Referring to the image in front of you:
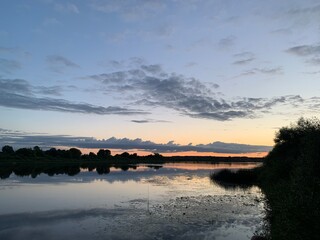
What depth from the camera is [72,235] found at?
2212 centimetres

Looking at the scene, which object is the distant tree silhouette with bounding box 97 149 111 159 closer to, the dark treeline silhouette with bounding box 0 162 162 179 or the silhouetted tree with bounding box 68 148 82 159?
the silhouetted tree with bounding box 68 148 82 159

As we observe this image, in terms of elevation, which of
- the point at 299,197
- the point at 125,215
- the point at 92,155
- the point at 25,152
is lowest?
the point at 125,215

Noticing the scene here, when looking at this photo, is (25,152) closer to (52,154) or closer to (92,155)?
(52,154)

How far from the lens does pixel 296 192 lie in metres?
16.2

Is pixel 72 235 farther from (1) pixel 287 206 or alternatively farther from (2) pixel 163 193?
(2) pixel 163 193

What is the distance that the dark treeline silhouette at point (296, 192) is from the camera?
42.0ft

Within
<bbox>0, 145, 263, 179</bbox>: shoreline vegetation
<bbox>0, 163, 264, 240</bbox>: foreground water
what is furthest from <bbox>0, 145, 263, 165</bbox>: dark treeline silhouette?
<bbox>0, 163, 264, 240</bbox>: foreground water

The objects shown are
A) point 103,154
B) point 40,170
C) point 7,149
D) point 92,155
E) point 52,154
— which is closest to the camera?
point 40,170

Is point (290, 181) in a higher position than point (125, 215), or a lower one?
higher

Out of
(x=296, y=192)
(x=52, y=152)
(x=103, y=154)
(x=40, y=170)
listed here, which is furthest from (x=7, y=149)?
(x=296, y=192)

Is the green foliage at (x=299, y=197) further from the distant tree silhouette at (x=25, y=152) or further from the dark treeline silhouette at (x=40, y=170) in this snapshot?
the distant tree silhouette at (x=25, y=152)

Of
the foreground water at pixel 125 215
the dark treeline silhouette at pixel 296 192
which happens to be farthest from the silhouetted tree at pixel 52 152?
the dark treeline silhouette at pixel 296 192

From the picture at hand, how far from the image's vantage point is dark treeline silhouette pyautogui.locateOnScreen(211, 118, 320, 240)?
12.8m

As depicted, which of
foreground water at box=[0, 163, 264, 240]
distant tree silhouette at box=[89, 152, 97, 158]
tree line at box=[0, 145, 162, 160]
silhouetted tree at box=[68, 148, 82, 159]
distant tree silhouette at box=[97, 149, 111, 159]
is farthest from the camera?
distant tree silhouette at box=[97, 149, 111, 159]
